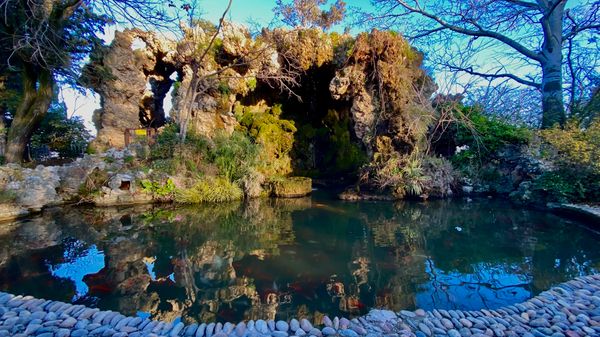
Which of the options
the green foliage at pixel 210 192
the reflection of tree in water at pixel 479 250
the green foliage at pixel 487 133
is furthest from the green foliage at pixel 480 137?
the green foliage at pixel 210 192

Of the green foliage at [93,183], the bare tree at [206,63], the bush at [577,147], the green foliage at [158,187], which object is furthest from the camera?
the bare tree at [206,63]

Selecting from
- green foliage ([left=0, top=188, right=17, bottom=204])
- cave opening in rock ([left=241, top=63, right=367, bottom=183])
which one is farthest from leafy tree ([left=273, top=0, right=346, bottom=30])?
green foliage ([left=0, top=188, right=17, bottom=204])

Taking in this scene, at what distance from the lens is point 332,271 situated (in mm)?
3973

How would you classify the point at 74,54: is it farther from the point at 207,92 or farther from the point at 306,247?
the point at 306,247

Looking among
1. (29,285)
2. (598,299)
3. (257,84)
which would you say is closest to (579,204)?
(598,299)

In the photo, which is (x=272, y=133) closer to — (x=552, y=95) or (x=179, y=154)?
(x=179, y=154)

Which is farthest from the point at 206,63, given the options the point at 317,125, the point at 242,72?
the point at 317,125

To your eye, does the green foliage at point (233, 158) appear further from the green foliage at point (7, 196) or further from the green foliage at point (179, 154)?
the green foliage at point (7, 196)

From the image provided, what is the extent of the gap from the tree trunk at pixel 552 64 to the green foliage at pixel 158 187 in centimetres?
1210

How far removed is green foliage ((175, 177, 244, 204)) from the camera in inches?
340

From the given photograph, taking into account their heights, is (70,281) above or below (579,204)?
below

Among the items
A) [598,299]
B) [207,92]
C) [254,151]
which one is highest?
[207,92]

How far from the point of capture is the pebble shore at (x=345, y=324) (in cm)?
234

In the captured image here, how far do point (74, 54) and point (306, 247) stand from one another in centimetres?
1142
